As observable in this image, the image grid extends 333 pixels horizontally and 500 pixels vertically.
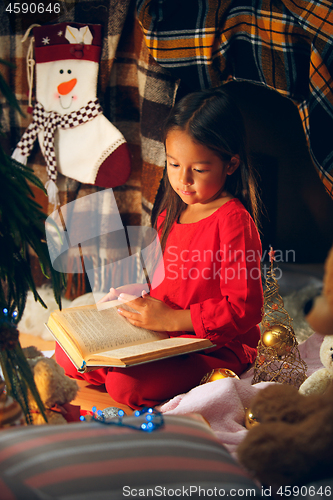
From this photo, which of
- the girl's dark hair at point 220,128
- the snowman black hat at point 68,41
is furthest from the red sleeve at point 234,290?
the snowman black hat at point 68,41

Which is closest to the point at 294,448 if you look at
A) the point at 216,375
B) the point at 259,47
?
the point at 216,375

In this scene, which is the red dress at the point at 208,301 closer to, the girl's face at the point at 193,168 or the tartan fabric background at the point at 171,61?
the girl's face at the point at 193,168

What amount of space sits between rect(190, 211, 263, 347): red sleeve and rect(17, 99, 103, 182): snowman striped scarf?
2.46 ft

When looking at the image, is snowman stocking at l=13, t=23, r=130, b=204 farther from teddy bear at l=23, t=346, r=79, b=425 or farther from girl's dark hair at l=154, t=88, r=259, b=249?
teddy bear at l=23, t=346, r=79, b=425

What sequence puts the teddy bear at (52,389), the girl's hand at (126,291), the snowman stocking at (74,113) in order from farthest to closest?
1. the snowman stocking at (74,113)
2. the girl's hand at (126,291)
3. the teddy bear at (52,389)

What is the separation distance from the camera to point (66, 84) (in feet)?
4.99

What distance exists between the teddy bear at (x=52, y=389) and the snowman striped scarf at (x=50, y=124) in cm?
100

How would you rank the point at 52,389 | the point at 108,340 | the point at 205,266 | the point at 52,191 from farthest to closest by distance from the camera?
the point at 52,191 → the point at 205,266 → the point at 108,340 → the point at 52,389

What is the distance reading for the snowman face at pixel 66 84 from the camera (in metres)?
1.50

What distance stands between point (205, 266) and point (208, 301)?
10 cm

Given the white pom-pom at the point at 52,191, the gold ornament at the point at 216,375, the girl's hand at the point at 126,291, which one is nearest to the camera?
the gold ornament at the point at 216,375

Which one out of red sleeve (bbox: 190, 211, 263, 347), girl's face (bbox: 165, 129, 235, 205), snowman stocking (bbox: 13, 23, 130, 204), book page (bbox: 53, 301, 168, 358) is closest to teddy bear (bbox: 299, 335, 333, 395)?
red sleeve (bbox: 190, 211, 263, 347)

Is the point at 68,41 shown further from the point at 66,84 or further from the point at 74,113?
the point at 74,113

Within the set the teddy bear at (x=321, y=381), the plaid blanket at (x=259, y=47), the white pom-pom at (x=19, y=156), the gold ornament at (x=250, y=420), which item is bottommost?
the gold ornament at (x=250, y=420)
